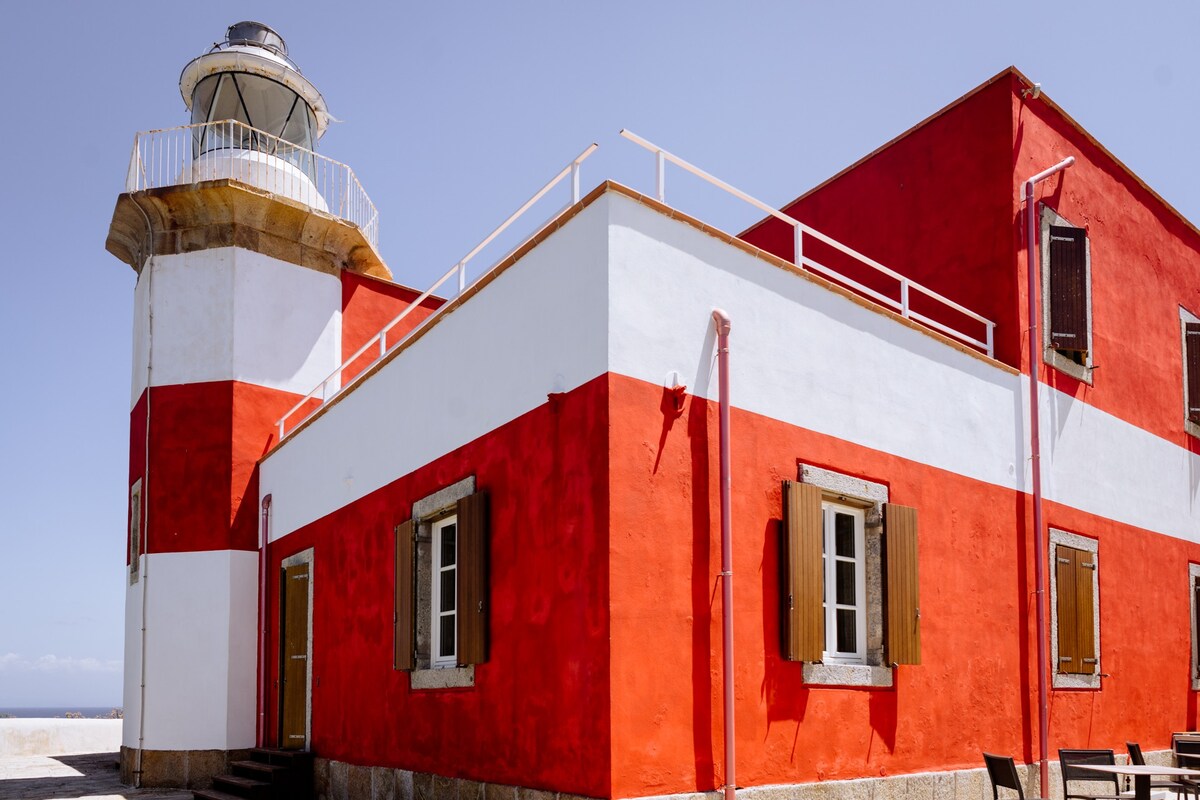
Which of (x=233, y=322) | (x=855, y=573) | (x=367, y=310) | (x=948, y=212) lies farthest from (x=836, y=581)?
(x=367, y=310)

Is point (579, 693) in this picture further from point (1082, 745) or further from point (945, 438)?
point (1082, 745)

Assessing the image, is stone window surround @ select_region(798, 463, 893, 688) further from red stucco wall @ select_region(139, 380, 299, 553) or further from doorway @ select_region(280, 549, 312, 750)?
red stucco wall @ select_region(139, 380, 299, 553)

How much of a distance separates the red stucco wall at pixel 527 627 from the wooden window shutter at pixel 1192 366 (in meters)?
8.86

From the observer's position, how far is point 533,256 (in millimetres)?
7090

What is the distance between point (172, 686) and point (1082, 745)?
9289 millimetres

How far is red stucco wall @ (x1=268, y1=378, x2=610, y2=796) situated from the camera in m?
6.04

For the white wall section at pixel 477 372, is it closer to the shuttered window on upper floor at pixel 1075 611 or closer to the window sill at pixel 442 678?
the window sill at pixel 442 678

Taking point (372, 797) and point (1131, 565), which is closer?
point (372, 797)

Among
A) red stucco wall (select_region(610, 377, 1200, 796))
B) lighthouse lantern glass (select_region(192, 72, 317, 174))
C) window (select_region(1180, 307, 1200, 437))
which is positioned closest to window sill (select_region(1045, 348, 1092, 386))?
red stucco wall (select_region(610, 377, 1200, 796))

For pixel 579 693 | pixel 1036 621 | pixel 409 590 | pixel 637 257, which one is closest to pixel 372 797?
pixel 409 590

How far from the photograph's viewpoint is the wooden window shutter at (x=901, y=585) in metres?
7.53

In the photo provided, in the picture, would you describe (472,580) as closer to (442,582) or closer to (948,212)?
(442,582)

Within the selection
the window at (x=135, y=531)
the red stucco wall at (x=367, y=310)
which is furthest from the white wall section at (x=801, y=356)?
the window at (x=135, y=531)

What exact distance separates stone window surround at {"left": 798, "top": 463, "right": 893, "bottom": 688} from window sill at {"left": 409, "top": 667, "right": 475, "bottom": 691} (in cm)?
232
